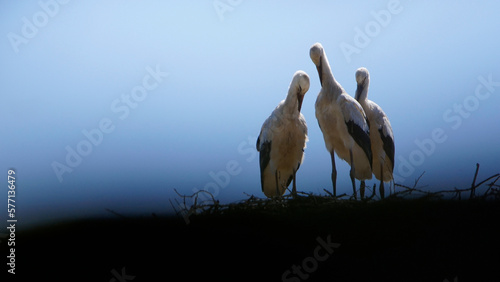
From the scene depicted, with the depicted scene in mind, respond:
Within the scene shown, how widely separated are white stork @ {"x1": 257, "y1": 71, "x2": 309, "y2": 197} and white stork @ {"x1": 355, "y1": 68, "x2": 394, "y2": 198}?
40cm

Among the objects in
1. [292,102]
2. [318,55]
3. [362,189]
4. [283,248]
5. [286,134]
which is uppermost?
[318,55]

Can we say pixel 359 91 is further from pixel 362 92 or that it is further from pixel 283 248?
pixel 283 248

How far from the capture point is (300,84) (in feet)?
10.4

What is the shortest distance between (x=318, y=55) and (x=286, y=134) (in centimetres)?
49

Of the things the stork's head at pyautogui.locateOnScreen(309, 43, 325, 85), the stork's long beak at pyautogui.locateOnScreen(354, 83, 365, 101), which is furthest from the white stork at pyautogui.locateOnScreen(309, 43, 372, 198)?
the stork's long beak at pyautogui.locateOnScreen(354, 83, 365, 101)

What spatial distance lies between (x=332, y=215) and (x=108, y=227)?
770mm

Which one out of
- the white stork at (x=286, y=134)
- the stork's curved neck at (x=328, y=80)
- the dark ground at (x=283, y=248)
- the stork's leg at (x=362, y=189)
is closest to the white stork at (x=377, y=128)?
the stork's leg at (x=362, y=189)

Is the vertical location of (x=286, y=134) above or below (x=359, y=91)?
below

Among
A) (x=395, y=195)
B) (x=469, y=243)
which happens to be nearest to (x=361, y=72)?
(x=395, y=195)

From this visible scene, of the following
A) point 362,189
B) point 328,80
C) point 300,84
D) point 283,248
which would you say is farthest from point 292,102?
point 283,248

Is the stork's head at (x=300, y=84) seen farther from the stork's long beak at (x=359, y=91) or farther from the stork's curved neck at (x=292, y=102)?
the stork's long beak at (x=359, y=91)

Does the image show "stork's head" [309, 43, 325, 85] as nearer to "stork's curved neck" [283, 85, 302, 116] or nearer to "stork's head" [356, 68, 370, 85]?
"stork's curved neck" [283, 85, 302, 116]

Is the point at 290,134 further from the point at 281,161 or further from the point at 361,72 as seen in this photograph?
the point at 361,72

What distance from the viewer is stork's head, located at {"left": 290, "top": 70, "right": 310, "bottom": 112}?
316 centimetres
